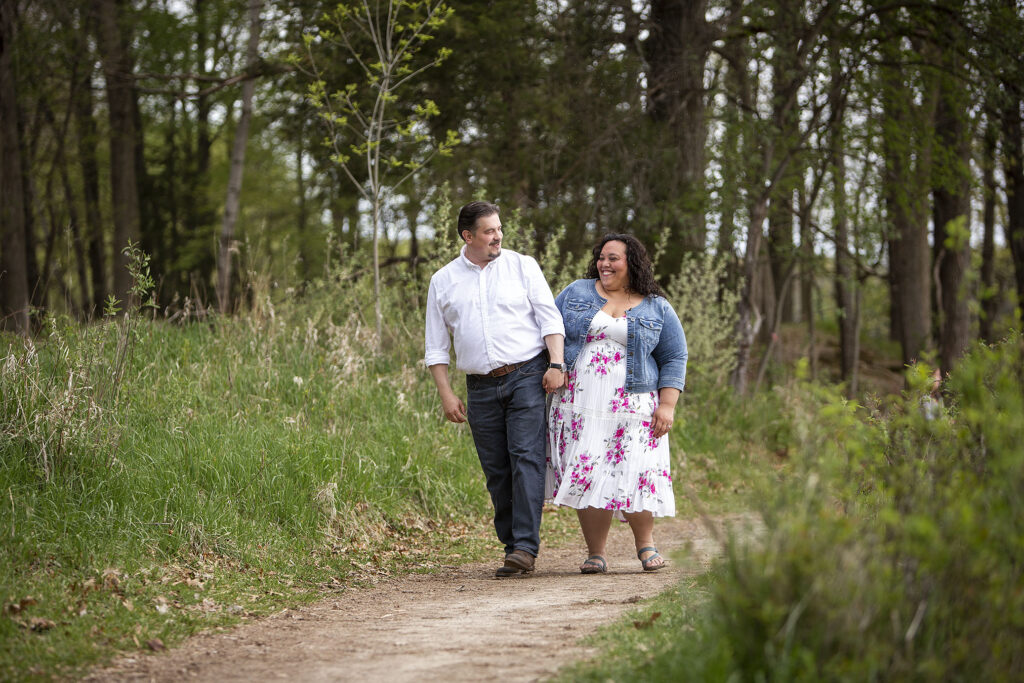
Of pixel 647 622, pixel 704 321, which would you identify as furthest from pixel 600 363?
pixel 704 321

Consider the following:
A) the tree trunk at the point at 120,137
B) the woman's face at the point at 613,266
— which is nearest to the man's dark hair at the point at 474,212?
the woman's face at the point at 613,266

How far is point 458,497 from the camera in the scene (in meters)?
7.44

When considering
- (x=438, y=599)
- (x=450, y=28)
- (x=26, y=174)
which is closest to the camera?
(x=438, y=599)

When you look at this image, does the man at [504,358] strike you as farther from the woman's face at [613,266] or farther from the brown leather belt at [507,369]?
the woman's face at [613,266]

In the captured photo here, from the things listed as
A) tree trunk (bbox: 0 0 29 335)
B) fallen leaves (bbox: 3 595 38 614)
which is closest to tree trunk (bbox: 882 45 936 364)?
tree trunk (bbox: 0 0 29 335)

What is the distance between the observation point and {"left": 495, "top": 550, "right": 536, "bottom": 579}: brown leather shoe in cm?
561

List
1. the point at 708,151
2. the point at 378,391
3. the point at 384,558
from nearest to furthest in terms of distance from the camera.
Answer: the point at 384,558
the point at 378,391
the point at 708,151

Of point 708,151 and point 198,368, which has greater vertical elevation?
point 708,151

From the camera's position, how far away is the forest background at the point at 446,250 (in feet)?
12.0

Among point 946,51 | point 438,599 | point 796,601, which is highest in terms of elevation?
point 946,51

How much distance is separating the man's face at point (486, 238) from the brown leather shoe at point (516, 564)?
1.70 meters

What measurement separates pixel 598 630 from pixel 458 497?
347 centimetres

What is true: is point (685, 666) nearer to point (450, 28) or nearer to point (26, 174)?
point (450, 28)

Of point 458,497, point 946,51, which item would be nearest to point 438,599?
point 458,497
